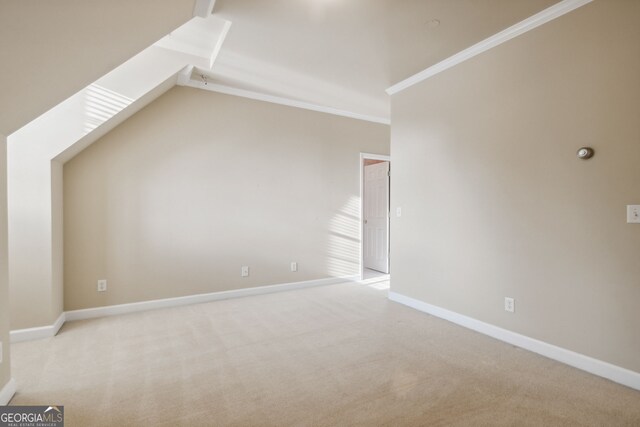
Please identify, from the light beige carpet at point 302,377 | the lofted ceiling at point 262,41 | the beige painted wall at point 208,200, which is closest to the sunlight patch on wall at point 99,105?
the beige painted wall at point 208,200

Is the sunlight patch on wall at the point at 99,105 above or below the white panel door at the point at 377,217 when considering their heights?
above

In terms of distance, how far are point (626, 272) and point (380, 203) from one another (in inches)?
154

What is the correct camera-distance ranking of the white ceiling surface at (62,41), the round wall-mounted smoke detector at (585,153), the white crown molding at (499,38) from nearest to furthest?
the white ceiling surface at (62,41) → the round wall-mounted smoke detector at (585,153) → the white crown molding at (499,38)

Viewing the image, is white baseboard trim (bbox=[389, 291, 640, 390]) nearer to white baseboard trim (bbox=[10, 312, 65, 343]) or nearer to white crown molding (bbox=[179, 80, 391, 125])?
white crown molding (bbox=[179, 80, 391, 125])

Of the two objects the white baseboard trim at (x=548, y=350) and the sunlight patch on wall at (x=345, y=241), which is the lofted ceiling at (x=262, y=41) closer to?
the sunlight patch on wall at (x=345, y=241)

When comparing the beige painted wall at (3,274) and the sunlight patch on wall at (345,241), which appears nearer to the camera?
the beige painted wall at (3,274)

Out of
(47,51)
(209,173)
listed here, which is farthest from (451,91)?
(47,51)

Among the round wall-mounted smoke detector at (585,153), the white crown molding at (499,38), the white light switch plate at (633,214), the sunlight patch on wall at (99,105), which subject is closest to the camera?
the white light switch plate at (633,214)

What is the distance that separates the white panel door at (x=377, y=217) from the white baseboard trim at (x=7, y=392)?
4835mm

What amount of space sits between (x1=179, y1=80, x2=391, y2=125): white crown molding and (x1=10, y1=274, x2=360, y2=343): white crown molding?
2572 mm

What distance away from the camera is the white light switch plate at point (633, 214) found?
1.94 m

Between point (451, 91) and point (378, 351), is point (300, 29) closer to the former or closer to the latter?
point (451, 91)

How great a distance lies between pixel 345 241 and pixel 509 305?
2586 millimetres

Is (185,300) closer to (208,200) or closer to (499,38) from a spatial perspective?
(208,200)
